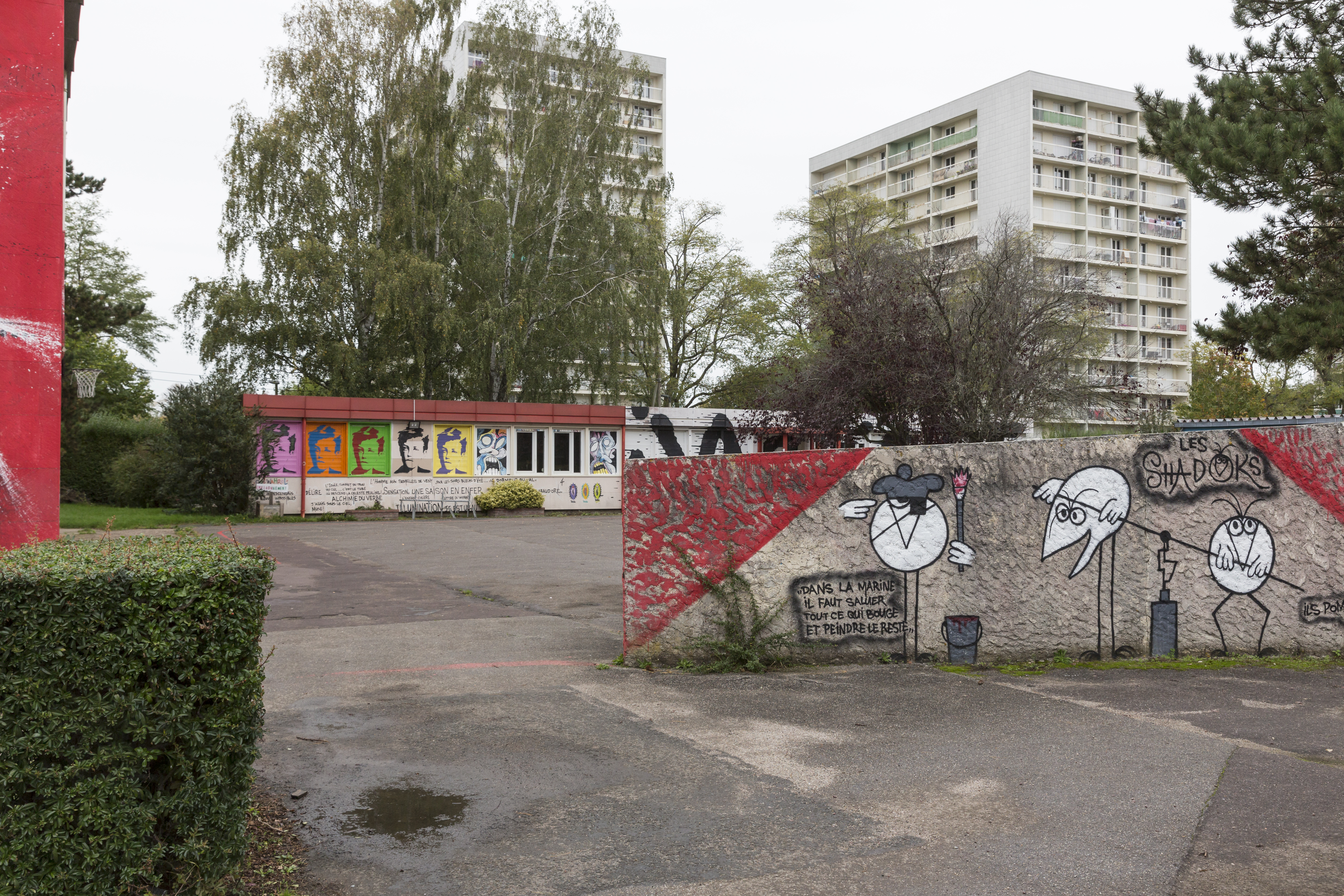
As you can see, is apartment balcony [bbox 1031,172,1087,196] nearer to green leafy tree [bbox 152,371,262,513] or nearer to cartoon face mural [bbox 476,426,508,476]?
cartoon face mural [bbox 476,426,508,476]

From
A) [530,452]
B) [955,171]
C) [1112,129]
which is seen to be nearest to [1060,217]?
[955,171]

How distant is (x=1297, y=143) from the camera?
42.0 ft

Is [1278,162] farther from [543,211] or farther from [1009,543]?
[543,211]

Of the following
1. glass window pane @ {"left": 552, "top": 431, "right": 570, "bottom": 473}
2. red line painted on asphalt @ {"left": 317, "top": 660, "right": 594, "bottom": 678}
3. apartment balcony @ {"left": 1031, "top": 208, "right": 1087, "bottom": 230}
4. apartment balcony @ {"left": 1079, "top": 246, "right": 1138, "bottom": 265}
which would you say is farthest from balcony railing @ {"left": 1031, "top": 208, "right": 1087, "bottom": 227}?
red line painted on asphalt @ {"left": 317, "top": 660, "right": 594, "bottom": 678}

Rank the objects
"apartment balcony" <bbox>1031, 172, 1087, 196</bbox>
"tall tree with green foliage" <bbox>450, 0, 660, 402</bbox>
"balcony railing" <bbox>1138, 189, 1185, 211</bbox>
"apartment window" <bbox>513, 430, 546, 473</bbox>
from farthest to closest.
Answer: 1. "balcony railing" <bbox>1138, 189, 1185, 211</bbox>
2. "apartment balcony" <bbox>1031, 172, 1087, 196</bbox>
3. "tall tree with green foliage" <bbox>450, 0, 660, 402</bbox>
4. "apartment window" <bbox>513, 430, 546, 473</bbox>

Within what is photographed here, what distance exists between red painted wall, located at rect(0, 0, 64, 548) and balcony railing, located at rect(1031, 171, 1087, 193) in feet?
227

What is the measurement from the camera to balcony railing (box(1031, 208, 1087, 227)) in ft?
226

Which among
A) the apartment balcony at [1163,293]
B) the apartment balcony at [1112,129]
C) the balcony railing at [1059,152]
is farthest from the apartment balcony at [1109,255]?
the apartment balcony at [1112,129]

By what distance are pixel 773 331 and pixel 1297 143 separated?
32191mm

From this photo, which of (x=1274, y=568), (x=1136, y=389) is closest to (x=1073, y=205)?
(x=1136, y=389)

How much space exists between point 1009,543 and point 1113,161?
242 feet

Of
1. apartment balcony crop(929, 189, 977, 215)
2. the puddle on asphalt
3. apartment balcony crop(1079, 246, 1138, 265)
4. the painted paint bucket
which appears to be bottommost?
the puddle on asphalt

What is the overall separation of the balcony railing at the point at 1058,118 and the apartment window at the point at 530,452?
5315 centimetres

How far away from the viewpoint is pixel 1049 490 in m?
7.75
